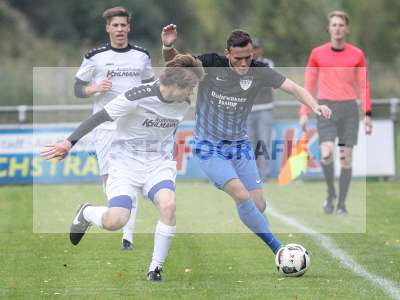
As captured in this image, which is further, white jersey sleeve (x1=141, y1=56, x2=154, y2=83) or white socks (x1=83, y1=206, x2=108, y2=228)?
white jersey sleeve (x1=141, y1=56, x2=154, y2=83)

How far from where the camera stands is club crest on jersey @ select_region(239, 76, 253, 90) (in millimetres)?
10125

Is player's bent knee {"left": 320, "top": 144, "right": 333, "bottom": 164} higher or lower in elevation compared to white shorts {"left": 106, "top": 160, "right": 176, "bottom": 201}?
higher

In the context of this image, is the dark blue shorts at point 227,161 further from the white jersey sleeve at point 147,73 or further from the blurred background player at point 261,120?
the blurred background player at point 261,120

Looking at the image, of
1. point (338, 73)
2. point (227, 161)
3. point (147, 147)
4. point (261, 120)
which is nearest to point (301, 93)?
point (227, 161)

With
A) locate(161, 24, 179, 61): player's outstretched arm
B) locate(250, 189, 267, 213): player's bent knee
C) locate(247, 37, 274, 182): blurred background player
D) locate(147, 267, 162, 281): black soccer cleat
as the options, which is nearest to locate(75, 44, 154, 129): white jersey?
locate(161, 24, 179, 61): player's outstretched arm

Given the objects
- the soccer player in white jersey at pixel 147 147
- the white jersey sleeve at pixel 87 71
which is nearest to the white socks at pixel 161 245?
the soccer player in white jersey at pixel 147 147

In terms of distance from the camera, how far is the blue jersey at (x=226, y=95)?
10.1m

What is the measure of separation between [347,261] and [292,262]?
3.61 feet

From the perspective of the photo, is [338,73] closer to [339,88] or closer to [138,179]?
[339,88]

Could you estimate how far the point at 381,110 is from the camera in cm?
2308

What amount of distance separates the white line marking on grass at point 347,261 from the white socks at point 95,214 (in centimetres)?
217

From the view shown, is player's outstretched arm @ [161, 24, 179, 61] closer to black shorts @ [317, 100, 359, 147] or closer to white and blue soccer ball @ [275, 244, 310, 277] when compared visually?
white and blue soccer ball @ [275, 244, 310, 277]

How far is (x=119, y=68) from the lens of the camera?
466 inches

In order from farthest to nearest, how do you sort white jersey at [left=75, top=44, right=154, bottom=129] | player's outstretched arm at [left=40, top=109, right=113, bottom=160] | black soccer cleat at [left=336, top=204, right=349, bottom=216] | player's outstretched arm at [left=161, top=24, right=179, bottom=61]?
1. black soccer cleat at [left=336, top=204, right=349, bottom=216]
2. white jersey at [left=75, top=44, right=154, bottom=129]
3. player's outstretched arm at [left=161, top=24, right=179, bottom=61]
4. player's outstretched arm at [left=40, top=109, right=113, bottom=160]
